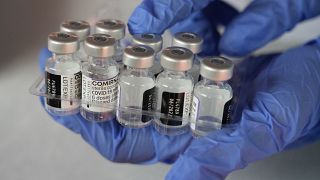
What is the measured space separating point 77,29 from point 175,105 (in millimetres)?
293

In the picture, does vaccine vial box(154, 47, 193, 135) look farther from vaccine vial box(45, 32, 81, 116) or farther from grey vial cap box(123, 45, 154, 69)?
vaccine vial box(45, 32, 81, 116)

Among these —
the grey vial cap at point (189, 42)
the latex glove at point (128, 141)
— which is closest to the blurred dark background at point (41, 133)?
the latex glove at point (128, 141)

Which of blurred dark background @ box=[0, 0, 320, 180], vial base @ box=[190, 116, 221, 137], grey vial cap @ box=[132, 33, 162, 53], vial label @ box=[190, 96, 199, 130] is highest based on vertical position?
grey vial cap @ box=[132, 33, 162, 53]

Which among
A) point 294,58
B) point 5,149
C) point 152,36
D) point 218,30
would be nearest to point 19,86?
point 5,149

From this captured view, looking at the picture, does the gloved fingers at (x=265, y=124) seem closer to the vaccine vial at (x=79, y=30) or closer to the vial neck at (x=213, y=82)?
the vial neck at (x=213, y=82)

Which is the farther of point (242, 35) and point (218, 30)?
point (218, 30)

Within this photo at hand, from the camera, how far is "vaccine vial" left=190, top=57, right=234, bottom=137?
3.09 feet

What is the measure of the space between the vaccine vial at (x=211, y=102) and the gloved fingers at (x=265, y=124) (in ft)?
0.11

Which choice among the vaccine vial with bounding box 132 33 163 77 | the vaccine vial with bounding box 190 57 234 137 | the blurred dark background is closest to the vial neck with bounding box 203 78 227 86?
the vaccine vial with bounding box 190 57 234 137

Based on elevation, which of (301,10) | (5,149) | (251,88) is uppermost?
(301,10)

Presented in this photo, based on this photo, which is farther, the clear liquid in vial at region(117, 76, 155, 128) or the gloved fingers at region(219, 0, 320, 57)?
the gloved fingers at region(219, 0, 320, 57)

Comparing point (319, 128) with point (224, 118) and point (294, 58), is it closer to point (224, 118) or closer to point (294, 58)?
point (294, 58)

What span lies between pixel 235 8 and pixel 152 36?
468 millimetres

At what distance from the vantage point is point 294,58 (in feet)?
3.67
